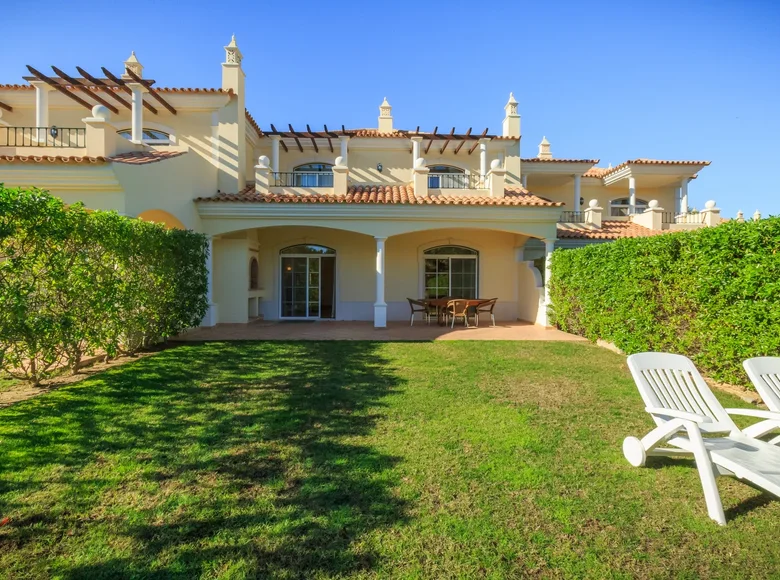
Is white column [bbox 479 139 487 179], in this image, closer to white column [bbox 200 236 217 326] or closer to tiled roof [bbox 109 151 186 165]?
white column [bbox 200 236 217 326]

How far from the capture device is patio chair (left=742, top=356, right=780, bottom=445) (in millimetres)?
3641

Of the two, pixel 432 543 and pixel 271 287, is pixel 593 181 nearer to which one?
pixel 271 287

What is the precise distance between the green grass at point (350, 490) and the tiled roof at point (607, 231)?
1023 centimetres

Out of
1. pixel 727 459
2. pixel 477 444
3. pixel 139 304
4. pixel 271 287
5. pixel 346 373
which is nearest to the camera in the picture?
pixel 727 459

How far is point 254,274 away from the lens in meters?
14.6

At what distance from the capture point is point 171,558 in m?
2.48

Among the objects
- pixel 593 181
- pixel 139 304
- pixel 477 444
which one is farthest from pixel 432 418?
pixel 593 181

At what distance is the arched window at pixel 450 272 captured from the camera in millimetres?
15445

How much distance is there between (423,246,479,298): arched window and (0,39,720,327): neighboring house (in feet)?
0.13

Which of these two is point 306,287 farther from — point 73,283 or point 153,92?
point 73,283

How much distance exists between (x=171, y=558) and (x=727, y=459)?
386 centimetres

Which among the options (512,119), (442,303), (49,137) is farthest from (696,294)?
(49,137)

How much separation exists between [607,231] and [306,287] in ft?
38.2

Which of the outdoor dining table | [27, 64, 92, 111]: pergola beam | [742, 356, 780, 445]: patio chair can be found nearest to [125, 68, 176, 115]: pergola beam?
[27, 64, 92, 111]: pergola beam
